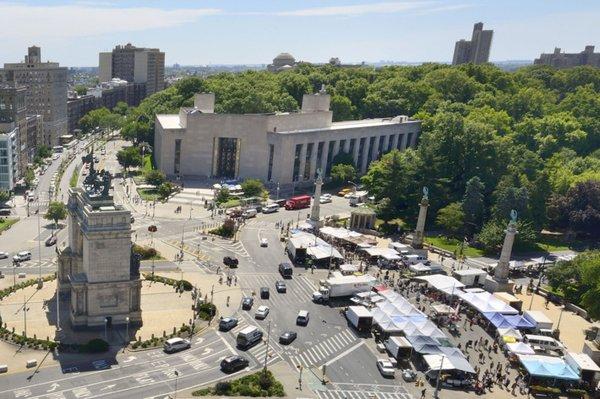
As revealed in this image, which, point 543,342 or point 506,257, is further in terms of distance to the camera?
point 506,257

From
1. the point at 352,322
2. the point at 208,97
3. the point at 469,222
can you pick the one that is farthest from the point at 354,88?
the point at 352,322

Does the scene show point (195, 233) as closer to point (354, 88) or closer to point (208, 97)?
point (208, 97)

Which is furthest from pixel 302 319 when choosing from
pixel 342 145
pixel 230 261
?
pixel 342 145

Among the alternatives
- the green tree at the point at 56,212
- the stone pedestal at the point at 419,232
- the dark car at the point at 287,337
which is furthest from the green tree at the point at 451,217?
the green tree at the point at 56,212

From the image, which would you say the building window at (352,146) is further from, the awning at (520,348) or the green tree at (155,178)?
the awning at (520,348)

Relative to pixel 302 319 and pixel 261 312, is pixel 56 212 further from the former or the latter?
pixel 302 319
